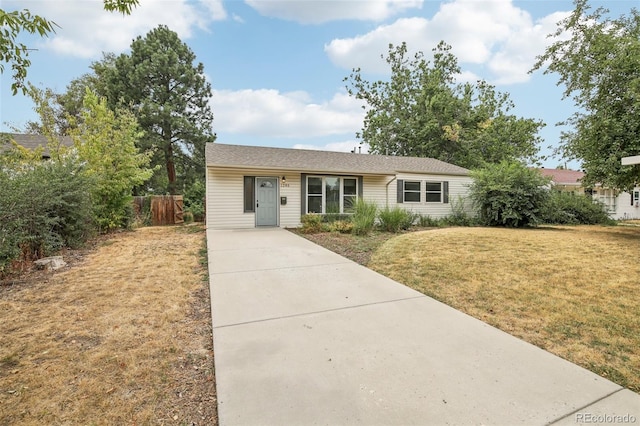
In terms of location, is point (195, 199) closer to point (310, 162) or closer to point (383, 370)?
point (310, 162)

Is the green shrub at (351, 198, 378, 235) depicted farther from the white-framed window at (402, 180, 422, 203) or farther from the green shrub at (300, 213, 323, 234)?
the white-framed window at (402, 180, 422, 203)

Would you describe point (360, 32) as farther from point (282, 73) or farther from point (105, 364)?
point (105, 364)

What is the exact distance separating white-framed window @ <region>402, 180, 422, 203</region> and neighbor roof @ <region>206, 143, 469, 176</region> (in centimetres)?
59

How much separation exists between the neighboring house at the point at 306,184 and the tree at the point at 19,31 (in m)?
8.06

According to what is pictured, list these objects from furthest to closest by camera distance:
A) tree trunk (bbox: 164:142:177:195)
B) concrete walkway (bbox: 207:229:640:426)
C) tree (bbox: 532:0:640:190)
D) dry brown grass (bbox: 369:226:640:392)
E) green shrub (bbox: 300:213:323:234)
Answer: tree trunk (bbox: 164:142:177:195) < green shrub (bbox: 300:213:323:234) < tree (bbox: 532:0:640:190) < dry brown grass (bbox: 369:226:640:392) < concrete walkway (bbox: 207:229:640:426)

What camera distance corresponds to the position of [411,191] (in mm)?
14148

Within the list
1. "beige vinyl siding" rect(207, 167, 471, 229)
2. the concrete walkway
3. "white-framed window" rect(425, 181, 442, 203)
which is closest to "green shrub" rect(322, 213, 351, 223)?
"beige vinyl siding" rect(207, 167, 471, 229)

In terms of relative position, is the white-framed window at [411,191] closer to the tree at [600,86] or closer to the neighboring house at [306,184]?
the neighboring house at [306,184]

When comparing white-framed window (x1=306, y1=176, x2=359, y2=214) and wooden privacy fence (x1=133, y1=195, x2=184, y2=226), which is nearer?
white-framed window (x1=306, y1=176, x2=359, y2=214)

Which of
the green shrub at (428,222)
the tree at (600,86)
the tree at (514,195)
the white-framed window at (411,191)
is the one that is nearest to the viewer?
the tree at (600,86)

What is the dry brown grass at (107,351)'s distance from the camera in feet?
6.54

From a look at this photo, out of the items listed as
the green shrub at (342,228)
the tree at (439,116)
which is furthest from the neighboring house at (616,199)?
the green shrub at (342,228)

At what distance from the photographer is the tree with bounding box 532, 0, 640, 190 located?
878cm

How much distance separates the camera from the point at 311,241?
27.8 ft
